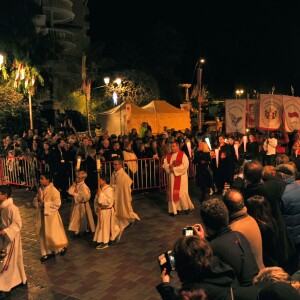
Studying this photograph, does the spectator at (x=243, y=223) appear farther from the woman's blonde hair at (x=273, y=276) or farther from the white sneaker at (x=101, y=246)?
the white sneaker at (x=101, y=246)

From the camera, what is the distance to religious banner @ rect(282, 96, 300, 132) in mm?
11258

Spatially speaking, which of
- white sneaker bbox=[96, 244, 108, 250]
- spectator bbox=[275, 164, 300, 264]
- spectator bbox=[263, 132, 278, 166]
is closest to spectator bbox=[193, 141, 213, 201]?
white sneaker bbox=[96, 244, 108, 250]

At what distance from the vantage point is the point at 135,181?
12.0m

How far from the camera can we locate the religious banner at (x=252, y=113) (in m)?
11.9

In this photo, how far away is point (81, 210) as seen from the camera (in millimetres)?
8055

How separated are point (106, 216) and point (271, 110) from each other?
631cm

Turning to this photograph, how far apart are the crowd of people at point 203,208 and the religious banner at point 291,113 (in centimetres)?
83

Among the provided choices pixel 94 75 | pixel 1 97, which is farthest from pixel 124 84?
pixel 1 97

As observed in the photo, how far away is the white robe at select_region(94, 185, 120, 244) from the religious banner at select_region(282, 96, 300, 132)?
20.5ft

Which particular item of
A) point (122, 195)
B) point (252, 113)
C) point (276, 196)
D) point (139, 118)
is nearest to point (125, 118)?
point (139, 118)

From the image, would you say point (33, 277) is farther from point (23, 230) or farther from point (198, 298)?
point (198, 298)

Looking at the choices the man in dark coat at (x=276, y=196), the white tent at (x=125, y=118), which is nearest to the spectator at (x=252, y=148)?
the white tent at (x=125, y=118)

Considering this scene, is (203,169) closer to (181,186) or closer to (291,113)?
(181,186)

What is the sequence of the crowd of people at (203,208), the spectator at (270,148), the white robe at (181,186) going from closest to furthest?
the crowd of people at (203,208)
the white robe at (181,186)
the spectator at (270,148)
